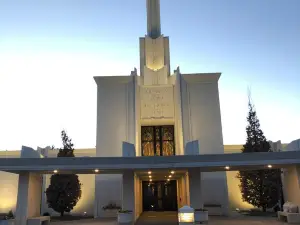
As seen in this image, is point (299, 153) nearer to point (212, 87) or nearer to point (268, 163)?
point (268, 163)

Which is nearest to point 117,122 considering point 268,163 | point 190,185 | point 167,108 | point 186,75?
point 167,108

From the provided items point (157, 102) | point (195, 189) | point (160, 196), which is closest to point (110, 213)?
point (160, 196)

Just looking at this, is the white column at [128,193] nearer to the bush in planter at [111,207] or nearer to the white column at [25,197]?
the white column at [25,197]

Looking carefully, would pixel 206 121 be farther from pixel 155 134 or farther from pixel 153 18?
pixel 153 18

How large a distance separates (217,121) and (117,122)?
795 centimetres

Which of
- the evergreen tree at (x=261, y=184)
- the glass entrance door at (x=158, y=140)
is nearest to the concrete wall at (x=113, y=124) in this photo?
the glass entrance door at (x=158, y=140)

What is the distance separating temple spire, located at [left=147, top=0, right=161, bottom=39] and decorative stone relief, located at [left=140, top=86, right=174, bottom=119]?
6476 millimetres

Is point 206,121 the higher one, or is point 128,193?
point 206,121

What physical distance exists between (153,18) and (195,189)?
18.7 m

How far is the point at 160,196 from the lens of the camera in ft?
84.6

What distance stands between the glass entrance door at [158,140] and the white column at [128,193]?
27.3 feet

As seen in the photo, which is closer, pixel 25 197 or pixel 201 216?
pixel 201 216

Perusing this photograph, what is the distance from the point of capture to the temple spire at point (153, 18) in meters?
29.0

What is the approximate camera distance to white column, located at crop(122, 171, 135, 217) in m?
16.4
